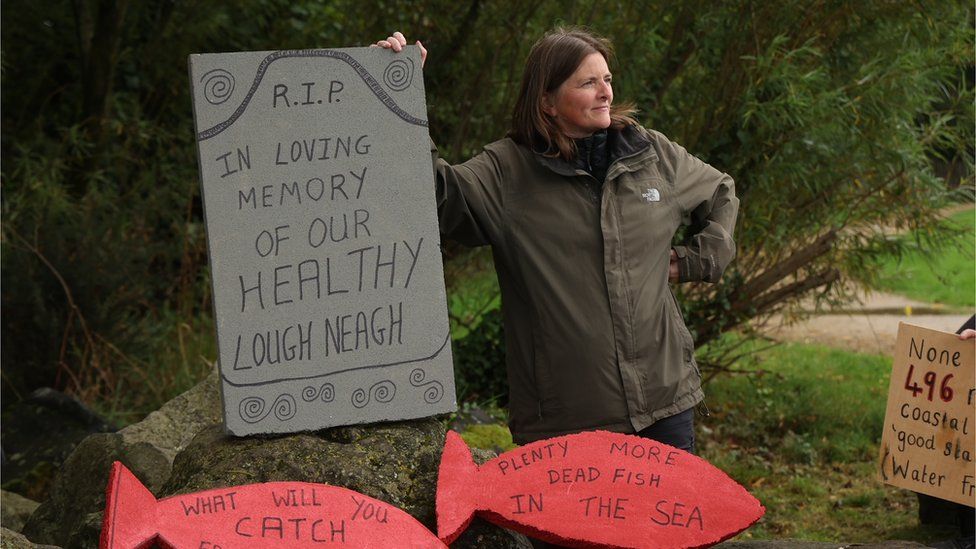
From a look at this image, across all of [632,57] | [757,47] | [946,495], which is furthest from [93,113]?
[946,495]

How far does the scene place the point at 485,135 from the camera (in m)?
6.01

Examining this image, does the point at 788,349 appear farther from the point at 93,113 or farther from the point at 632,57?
Answer: the point at 93,113

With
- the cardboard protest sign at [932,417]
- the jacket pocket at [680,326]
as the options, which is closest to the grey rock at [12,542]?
the jacket pocket at [680,326]

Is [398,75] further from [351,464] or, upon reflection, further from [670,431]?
[670,431]

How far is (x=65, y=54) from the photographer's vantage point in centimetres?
774

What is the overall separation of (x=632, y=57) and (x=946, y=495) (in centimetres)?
270

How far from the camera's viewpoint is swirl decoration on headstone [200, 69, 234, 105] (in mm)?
2584

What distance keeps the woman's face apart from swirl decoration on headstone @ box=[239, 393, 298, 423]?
100 centimetres

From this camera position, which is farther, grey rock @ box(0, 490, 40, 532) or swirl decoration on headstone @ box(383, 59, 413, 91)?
grey rock @ box(0, 490, 40, 532)

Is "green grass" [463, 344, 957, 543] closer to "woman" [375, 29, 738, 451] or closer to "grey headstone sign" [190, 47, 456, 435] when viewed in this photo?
"woman" [375, 29, 738, 451]

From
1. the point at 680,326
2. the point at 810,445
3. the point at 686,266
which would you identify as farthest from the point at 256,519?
the point at 810,445

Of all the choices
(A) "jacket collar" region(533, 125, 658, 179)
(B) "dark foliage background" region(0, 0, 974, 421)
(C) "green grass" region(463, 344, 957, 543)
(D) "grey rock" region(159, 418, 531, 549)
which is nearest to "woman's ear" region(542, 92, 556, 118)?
(A) "jacket collar" region(533, 125, 658, 179)

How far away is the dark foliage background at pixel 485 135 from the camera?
16.8 feet

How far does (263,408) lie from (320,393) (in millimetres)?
137
